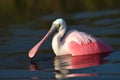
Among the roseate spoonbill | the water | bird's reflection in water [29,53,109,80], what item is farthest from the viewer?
the roseate spoonbill

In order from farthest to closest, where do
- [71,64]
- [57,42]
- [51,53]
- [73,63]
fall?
[51,53], [57,42], [73,63], [71,64]

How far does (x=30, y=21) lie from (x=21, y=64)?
7.30 m

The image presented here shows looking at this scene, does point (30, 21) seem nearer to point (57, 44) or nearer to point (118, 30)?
point (118, 30)

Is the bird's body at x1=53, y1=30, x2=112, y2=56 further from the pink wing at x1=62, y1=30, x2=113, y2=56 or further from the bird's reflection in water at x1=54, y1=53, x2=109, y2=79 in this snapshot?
the bird's reflection in water at x1=54, y1=53, x2=109, y2=79

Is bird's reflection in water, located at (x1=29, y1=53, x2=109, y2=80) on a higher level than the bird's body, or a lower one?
lower

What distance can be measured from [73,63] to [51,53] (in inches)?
59.0

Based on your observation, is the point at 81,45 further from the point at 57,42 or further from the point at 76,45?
the point at 57,42

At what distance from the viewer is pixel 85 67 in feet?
41.3

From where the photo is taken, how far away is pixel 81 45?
14.3m

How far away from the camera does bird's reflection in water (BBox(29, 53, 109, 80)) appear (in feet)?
39.3

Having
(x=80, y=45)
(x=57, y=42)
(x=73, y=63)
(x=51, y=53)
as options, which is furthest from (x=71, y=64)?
(x=51, y=53)

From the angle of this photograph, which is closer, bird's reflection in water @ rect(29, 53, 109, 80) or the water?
bird's reflection in water @ rect(29, 53, 109, 80)

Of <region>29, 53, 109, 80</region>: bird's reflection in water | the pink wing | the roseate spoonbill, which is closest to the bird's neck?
the roseate spoonbill

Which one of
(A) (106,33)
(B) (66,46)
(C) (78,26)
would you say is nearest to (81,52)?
(B) (66,46)
